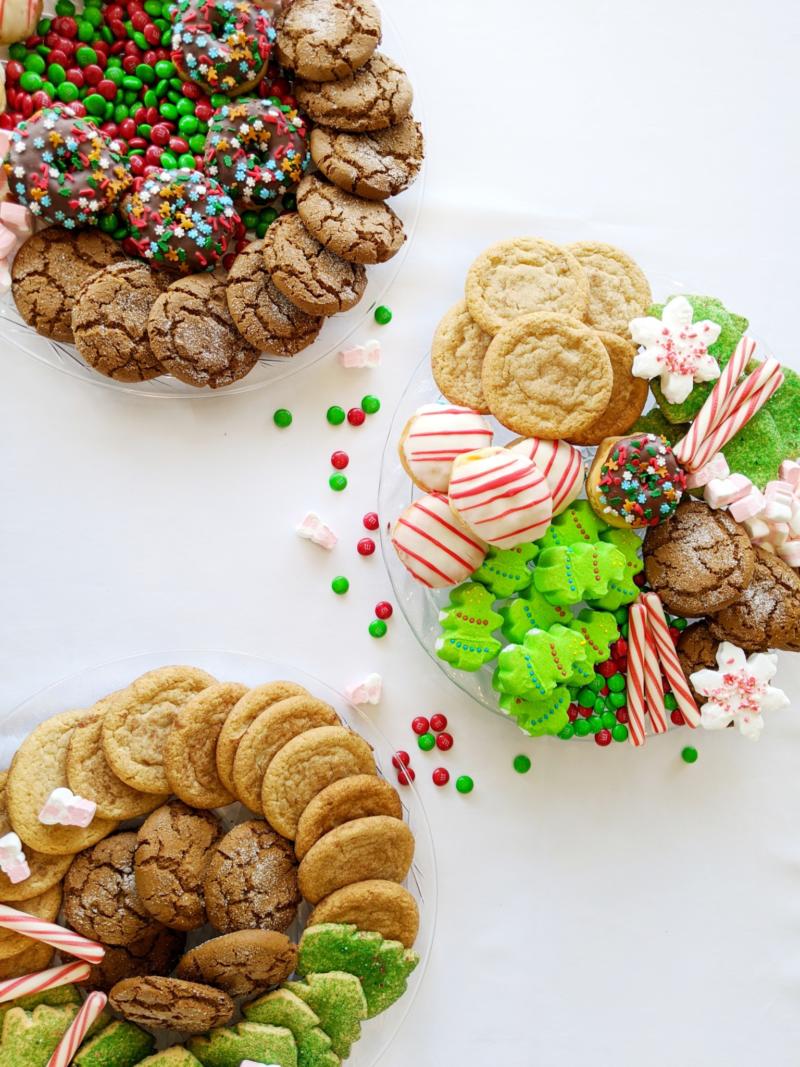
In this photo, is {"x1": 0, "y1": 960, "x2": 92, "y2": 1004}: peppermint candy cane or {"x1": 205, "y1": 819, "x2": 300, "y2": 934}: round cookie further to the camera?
{"x1": 205, "y1": 819, "x2": 300, "y2": 934}: round cookie

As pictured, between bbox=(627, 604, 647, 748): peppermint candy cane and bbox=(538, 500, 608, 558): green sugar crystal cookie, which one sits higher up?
bbox=(538, 500, 608, 558): green sugar crystal cookie

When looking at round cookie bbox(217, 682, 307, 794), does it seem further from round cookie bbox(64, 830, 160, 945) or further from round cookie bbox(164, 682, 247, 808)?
round cookie bbox(64, 830, 160, 945)

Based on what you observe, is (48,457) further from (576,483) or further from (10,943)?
(576,483)

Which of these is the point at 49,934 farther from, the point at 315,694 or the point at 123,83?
the point at 123,83

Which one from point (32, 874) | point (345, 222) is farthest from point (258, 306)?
point (32, 874)

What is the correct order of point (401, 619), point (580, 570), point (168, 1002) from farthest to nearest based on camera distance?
point (401, 619) → point (580, 570) → point (168, 1002)

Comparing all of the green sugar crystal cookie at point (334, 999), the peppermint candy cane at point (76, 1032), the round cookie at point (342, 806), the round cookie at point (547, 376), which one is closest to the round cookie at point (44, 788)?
the peppermint candy cane at point (76, 1032)

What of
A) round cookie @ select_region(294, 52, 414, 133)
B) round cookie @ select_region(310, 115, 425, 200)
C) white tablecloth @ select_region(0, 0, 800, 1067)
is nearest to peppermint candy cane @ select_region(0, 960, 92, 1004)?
white tablecloth @ select_region(0, 0, 800, 1067)
